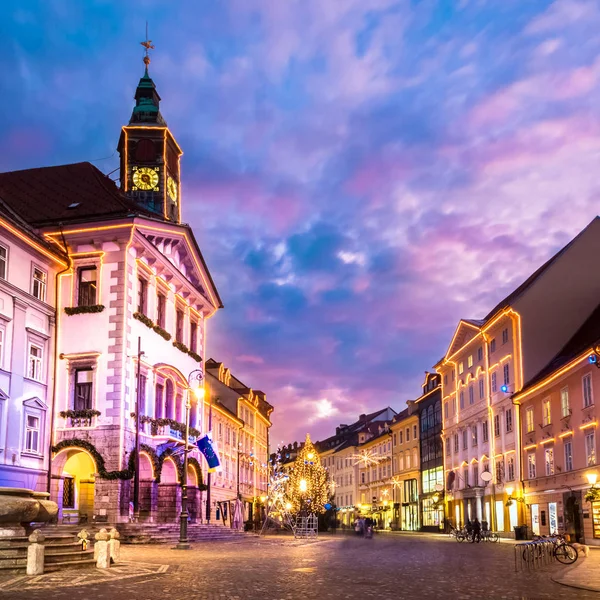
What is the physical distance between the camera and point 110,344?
128 ft

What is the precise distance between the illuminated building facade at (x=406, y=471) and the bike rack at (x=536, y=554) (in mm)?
60185

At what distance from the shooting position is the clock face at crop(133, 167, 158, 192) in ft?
161

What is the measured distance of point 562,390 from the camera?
45188mm

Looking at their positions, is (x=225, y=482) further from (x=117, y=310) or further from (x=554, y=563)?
(x=554, y=563)

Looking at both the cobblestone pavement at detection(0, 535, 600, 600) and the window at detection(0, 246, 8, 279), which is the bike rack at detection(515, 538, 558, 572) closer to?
the cobblestone pavement at detection(0, 535, 600, 600)

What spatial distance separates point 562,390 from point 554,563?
20.8 metres

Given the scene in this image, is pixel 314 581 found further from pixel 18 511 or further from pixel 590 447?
pixel 590 447

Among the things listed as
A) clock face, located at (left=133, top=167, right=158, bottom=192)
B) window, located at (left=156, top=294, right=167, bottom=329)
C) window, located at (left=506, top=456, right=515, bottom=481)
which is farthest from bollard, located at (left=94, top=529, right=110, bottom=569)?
window, located at (left=506, top=456, right=515, bottom=481)

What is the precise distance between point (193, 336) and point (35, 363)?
1479cm

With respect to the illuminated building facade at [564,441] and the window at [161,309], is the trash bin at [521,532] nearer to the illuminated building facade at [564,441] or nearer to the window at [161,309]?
the illuminated building facade at [564,441]

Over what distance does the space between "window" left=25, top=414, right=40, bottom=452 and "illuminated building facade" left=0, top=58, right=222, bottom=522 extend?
41.8 inches

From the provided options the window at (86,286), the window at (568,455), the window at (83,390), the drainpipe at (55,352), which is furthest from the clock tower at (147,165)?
the window at (568,455)

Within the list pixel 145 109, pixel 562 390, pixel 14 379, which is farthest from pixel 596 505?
pixel 145 109

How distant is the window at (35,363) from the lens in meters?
36.8
